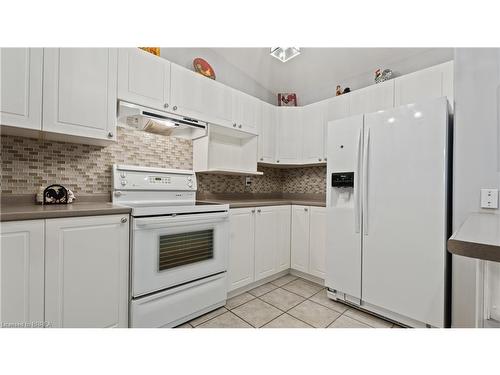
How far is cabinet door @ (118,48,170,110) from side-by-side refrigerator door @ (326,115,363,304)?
5.14 ft

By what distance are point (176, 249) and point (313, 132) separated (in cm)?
216

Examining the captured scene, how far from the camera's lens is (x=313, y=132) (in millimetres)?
2834

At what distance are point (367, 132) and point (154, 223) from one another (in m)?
1.80

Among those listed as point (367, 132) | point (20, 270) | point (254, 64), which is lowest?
point (20, 270)

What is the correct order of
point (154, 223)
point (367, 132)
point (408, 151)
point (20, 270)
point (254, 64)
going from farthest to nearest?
1. point (254, 64)
2. point (367, 132)
3. point (408, 151)
4. point (154, 223)
5. point (20, 270)

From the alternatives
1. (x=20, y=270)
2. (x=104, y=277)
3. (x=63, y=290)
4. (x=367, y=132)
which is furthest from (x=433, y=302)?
(x=20, y=270)

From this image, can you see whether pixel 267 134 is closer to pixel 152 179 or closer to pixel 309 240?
pixel 309 240

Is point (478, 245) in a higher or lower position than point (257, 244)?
higher

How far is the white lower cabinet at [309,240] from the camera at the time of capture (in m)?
2.36

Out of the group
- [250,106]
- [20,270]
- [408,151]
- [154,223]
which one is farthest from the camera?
[250,106]

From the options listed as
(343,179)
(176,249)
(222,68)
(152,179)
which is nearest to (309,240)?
(343,179)

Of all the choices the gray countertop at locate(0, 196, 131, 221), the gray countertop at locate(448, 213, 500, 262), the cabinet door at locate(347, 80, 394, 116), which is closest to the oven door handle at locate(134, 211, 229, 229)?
the gray countertop at locate(0, 196, 131, 221)
